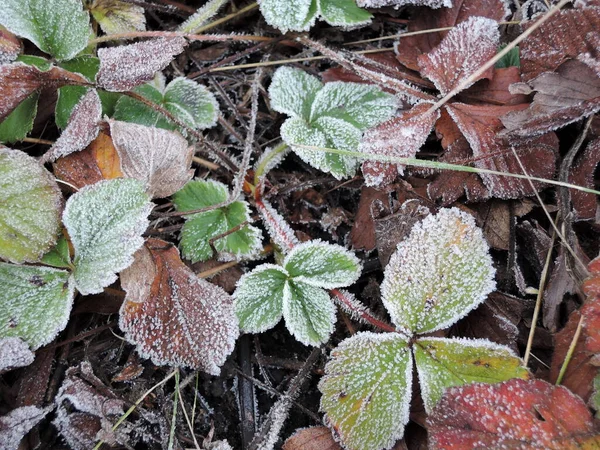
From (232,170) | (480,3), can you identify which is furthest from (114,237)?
(480,3)

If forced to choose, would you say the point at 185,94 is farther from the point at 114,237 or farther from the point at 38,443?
the point at 38,443

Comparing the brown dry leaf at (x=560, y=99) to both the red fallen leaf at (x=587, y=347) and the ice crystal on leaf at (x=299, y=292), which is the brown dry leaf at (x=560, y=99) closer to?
the red fallen leaf at (x=587, y=347)

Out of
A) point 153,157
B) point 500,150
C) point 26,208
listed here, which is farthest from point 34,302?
point 500,150

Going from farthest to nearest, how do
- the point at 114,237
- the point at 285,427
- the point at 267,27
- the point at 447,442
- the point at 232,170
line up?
the point at 267,27, the point at 232,170, the point at 285,427, the point at 114,237, the point at 447,442

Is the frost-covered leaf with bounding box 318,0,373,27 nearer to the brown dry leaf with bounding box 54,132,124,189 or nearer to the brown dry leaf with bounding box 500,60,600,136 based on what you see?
the brown dry leaf with bounding box 500,60,600,136

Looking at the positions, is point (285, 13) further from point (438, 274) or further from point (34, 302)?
point (34, 302)

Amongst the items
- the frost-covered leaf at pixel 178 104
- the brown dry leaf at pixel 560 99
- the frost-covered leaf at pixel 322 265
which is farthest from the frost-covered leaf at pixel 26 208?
the brown dry leaf at pixel 560 99
